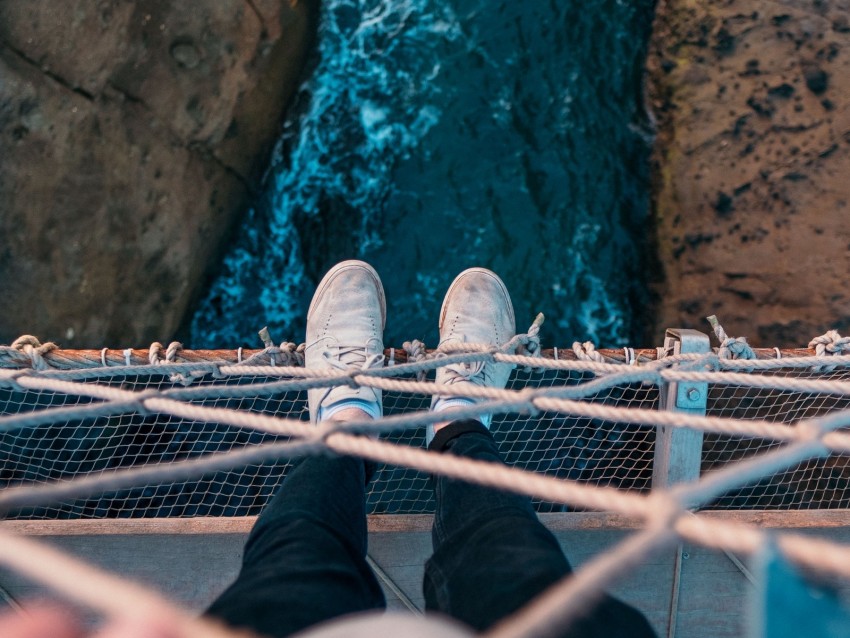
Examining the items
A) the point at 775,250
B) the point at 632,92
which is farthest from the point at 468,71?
the point at 775,250

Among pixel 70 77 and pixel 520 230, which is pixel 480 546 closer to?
pixel 520 230

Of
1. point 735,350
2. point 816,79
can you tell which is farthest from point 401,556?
point 816,79

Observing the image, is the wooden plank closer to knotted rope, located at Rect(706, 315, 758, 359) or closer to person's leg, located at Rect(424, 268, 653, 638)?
person's leg, located at Rect(424, 268, 653, 638)

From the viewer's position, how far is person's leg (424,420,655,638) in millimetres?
630

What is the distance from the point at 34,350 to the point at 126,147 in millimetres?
669

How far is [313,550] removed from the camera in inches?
29.2

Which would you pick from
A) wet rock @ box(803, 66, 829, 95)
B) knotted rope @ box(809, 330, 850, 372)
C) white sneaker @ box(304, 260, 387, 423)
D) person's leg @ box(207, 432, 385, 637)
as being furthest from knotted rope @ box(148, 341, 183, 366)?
wet rock @ box(803, 66, 829, 95)

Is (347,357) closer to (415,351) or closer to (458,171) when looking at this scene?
(415,351)

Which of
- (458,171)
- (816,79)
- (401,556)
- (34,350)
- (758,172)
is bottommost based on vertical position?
(401,556)

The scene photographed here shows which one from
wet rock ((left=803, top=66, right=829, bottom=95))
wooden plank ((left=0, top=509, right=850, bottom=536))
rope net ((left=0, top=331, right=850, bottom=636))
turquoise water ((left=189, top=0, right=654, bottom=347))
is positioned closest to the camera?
rope net ((left=0, top=331, right=850, bottom=636))

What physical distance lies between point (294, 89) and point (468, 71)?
0.59 meters

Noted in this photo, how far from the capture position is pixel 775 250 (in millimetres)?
1656

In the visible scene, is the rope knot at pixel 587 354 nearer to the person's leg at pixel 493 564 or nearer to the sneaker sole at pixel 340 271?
the person's leg at pixel 493 564

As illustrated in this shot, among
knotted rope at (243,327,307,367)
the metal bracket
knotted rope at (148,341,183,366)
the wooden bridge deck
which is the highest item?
the metal bracket
